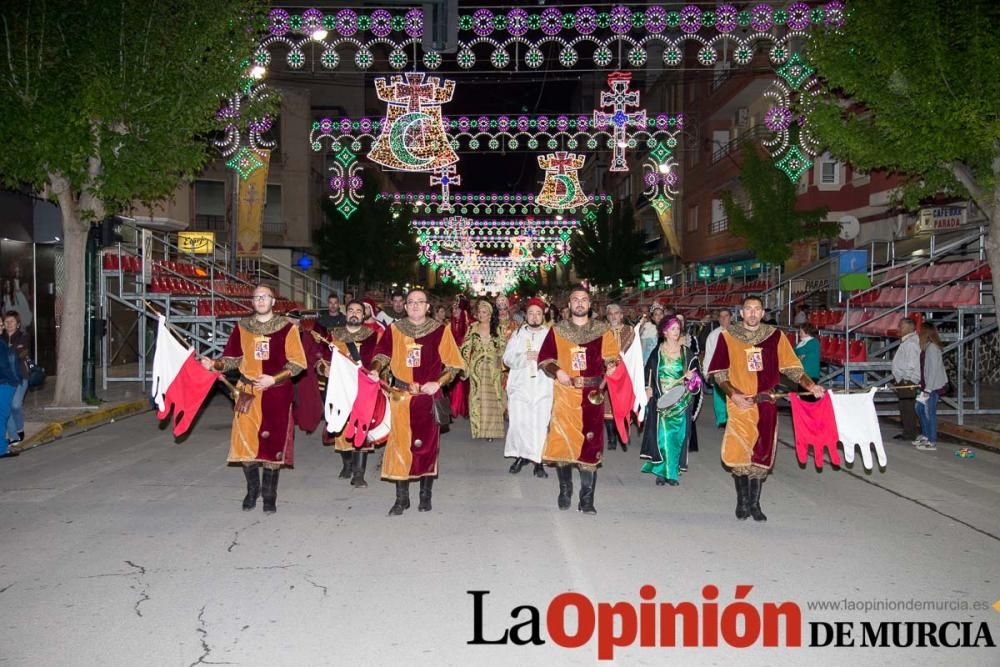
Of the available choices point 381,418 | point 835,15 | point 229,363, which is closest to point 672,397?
point 381,418

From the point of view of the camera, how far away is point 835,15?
14336 millimetres

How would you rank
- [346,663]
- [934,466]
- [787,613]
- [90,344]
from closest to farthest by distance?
1. [346,663]
2. [787,613]
3. [934,466]
4. [90,344]

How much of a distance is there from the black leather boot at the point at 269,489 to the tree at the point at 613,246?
1672 inches

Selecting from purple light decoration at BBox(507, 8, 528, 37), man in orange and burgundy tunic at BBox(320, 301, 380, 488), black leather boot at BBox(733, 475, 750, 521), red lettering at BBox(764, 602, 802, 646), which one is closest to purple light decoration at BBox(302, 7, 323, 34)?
purple light decoration at BBox(507, 8, 528, 37)

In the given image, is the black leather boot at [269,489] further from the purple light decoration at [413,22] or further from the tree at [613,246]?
the tree at [613,246]

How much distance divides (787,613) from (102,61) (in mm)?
12660

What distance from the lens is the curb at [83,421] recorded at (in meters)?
11.7

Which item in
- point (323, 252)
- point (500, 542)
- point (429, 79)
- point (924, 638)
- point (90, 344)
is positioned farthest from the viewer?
point (323, 252)

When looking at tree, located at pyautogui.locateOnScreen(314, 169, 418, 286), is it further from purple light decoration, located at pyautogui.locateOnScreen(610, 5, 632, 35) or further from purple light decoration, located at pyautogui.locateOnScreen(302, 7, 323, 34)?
purple light decoration, located at pyautogui.locateOnScreen(610, 5, 632, 35)

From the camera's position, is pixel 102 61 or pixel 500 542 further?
pixel 102 61

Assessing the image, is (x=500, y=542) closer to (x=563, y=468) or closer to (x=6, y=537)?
(x=563, y=468)

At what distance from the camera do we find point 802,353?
547 inches

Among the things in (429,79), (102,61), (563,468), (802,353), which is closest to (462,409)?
(802,353)

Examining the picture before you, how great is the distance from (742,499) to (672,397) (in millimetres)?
1815
